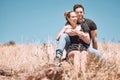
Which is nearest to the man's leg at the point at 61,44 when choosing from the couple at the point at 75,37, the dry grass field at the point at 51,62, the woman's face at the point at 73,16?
the couple at the point at 75,37

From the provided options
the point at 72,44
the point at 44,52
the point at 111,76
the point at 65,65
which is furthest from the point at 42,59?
the point at 111,76

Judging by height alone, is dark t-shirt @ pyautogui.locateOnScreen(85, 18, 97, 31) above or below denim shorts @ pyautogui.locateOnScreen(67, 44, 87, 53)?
above

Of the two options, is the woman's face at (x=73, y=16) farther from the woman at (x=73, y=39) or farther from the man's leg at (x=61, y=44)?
the man's leg at (x=61, y=44)

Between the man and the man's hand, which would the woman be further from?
the man

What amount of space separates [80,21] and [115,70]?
135 centimetres

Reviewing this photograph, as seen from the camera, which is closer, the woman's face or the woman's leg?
the woman's leg

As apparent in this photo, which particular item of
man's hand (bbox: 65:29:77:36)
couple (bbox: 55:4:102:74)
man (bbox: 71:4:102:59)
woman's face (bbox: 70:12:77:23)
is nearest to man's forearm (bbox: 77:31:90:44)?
couple (bbox: 55:4:102:74)

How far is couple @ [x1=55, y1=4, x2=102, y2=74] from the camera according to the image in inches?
256

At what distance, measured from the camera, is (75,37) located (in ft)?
22.4

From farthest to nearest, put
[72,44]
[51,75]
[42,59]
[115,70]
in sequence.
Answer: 1. [42,59]
2. [72,44]
3. [115,70]
4. [51,75]

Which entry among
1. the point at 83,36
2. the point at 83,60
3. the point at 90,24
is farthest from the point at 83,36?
the point at 90,24

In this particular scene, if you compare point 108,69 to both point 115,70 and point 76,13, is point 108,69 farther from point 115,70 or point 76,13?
point 76,13

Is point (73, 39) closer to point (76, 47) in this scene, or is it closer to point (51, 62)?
point (76, 47)

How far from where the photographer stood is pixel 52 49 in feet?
25.3
